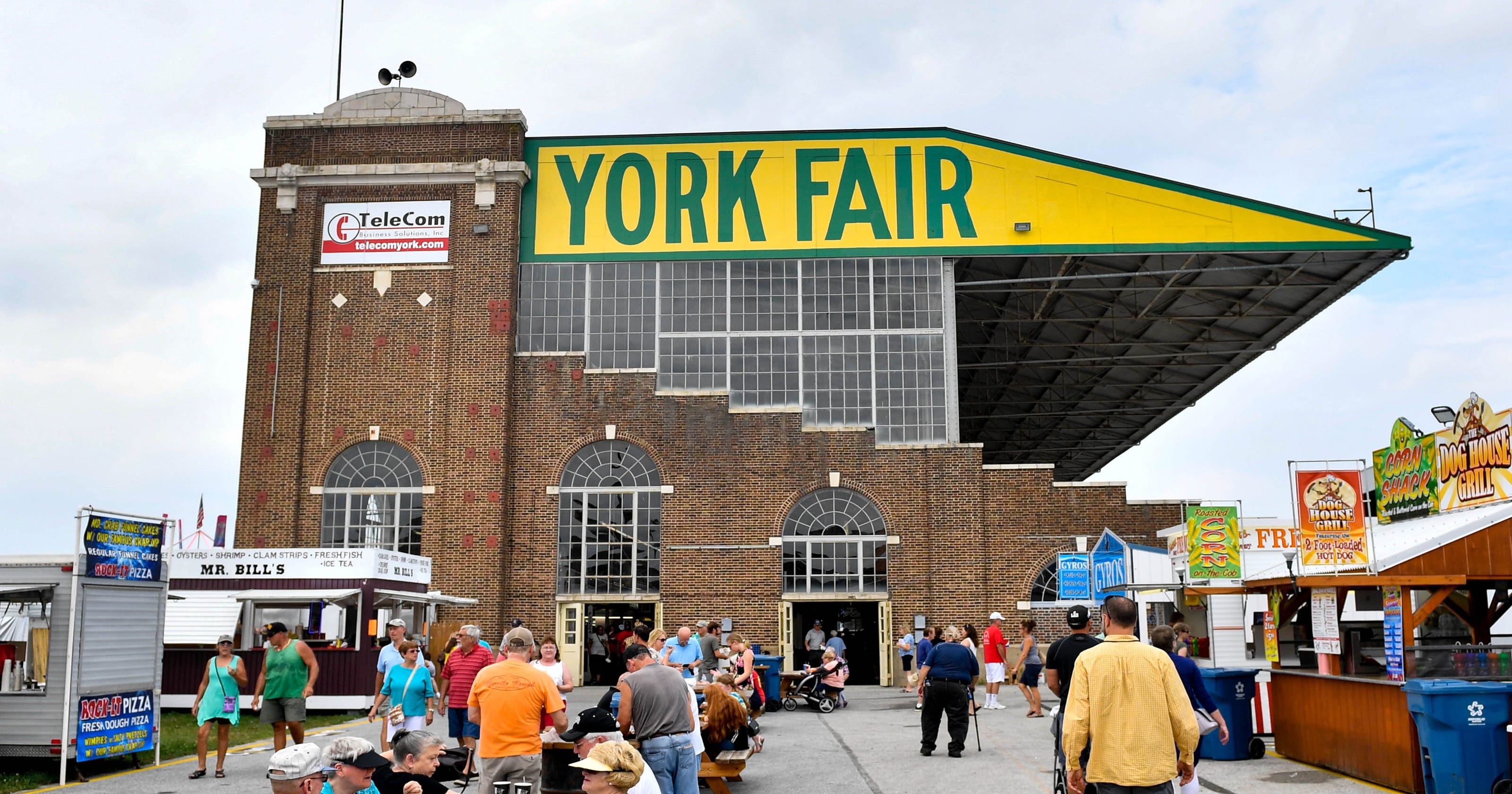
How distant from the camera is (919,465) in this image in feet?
104

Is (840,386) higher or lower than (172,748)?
higher

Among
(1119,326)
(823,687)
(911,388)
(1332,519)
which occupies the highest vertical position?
(1119,326)

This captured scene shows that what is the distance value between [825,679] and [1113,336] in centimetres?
2131

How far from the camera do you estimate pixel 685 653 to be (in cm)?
1756

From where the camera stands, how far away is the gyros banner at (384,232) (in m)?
32.8

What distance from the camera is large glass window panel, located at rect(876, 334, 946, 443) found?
32281 millimetres

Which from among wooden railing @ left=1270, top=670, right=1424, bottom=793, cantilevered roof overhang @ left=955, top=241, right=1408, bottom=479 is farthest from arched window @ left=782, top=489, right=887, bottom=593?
wooden railing @ left=1270, top=670, right=1424, bottom=793

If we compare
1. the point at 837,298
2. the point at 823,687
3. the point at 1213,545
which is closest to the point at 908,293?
the point at 837,298

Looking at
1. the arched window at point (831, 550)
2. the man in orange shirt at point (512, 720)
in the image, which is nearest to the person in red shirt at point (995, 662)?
the arched window at point (831, 550)

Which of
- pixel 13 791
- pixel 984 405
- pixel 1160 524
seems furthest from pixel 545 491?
pixel 984 405

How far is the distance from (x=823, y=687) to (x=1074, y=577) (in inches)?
257

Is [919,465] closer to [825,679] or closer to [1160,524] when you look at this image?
[1160,524]

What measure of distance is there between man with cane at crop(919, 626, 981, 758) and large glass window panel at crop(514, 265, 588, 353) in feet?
63.2

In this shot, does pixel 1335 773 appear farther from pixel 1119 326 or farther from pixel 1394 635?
pixel 1119 326
